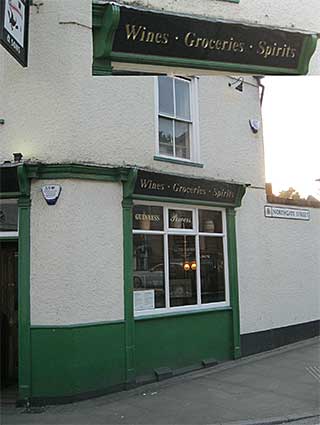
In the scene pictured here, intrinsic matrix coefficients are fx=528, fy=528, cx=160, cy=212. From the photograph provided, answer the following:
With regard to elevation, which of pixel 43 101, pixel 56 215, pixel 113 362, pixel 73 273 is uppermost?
pixel 43 101

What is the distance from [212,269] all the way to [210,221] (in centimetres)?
87

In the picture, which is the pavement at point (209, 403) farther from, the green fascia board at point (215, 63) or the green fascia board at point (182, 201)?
the green fascia board at point (215, 63)

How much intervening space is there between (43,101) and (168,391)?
14.8ft

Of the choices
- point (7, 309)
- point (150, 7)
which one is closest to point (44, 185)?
point (7, 309)

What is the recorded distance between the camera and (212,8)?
6.21 metres

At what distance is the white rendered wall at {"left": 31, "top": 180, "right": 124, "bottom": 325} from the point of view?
283 inches

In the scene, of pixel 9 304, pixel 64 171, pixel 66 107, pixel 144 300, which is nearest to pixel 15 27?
pixel 66 107

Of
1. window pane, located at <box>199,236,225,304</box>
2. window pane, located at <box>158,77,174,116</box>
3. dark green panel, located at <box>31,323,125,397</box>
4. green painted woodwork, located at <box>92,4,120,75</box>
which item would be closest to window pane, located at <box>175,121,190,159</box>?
window pane, located at <box>158,77,174,116</box>

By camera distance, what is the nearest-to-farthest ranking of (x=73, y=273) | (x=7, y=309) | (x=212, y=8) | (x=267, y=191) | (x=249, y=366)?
(x=212, y=8) → (x=73, y=273) → (x=7, y=309) → (x=249, y=366) → (x=267, y=191)

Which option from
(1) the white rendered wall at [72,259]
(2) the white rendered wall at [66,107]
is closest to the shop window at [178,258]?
(1) the white rendered wall at [72,259]

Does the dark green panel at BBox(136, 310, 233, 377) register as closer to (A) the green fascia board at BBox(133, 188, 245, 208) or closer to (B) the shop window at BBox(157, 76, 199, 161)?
(A) the green fascia board at BBox(133, 188, 245, 208)

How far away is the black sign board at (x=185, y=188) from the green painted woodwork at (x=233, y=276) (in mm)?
377

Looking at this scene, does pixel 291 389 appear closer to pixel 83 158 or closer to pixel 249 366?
pixel 249 366

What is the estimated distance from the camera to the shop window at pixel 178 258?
8289 mm
